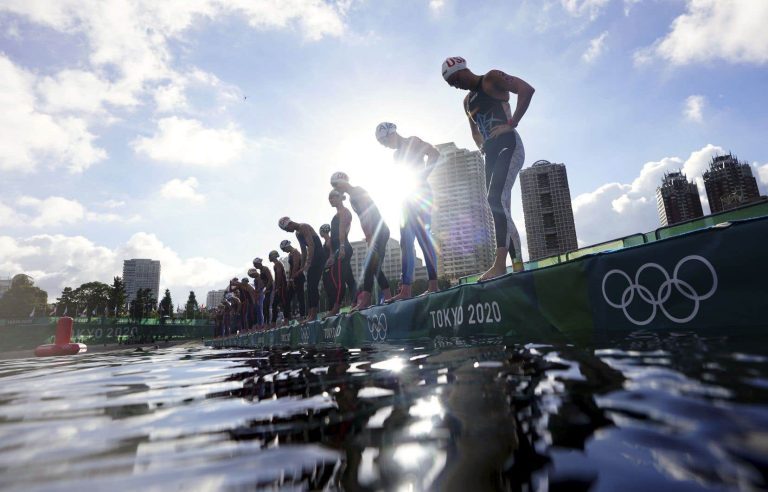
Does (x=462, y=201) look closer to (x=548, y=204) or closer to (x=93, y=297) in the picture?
(x=548, y=204)

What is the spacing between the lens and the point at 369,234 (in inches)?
261

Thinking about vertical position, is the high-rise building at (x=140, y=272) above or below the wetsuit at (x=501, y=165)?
above

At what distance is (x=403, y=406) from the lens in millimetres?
1189

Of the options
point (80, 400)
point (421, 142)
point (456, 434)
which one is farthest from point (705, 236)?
point (421, 142)

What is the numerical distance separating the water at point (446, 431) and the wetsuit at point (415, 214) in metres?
4.06

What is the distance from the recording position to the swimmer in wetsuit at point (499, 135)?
13.6 feet

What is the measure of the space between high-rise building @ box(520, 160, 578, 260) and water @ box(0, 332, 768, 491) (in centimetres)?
7623

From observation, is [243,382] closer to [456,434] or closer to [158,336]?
[456,434]

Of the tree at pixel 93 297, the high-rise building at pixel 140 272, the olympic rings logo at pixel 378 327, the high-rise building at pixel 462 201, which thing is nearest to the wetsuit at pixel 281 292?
the olympic rings logo at pixel 378 327

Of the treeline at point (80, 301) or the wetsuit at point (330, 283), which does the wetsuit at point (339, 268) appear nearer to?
the wetsuit at point (330, 283)

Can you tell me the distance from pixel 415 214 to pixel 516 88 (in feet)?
7.59

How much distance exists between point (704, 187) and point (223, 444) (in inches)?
4035

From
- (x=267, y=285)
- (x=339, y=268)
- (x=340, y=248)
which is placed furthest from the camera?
(x=267, y=285)

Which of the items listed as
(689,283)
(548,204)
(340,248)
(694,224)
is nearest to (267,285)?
(340,248)
